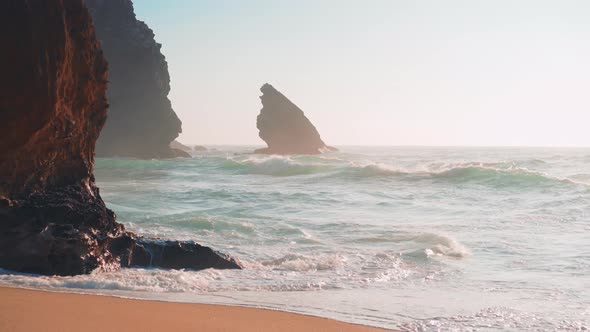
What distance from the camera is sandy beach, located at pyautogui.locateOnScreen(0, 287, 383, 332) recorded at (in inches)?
183

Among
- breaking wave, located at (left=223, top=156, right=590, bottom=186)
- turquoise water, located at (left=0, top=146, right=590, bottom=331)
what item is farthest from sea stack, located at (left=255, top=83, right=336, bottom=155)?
turquoise water, located at (left=0, top=146, right=590, bottom=331)

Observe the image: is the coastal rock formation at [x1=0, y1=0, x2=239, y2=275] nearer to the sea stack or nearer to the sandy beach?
the sandy beach

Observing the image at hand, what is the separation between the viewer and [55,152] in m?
7.43

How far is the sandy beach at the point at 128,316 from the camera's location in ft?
15.3

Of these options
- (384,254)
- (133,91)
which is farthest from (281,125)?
(384,254)

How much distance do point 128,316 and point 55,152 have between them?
3.15 metres

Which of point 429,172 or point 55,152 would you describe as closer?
point 55,152

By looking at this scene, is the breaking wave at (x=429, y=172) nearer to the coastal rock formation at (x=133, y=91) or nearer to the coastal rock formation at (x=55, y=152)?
the coastal rock formation at (x=55, y=152)

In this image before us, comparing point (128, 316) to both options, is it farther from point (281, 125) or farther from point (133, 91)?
point (281, 125)

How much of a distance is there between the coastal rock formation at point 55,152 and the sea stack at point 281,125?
76.1m

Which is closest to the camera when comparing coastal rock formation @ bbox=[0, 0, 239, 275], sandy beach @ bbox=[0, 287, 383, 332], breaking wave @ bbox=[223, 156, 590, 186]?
sandy beach @ bbox=[0, 287, 383, 332]

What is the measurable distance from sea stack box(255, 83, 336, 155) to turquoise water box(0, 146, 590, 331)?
6462 cm

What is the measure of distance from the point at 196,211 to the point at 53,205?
8.25m

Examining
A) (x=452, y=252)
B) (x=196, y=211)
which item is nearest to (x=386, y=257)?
(x=452, y=252)
